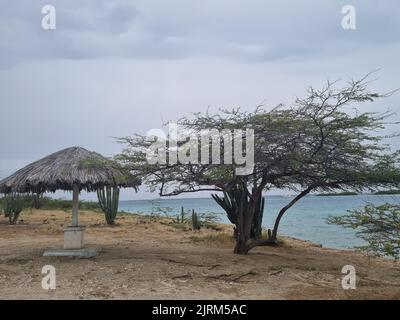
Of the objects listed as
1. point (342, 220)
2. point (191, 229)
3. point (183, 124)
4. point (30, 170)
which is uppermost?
point (183, 124)

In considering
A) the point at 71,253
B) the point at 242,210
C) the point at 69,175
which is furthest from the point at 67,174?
the point at 242,210

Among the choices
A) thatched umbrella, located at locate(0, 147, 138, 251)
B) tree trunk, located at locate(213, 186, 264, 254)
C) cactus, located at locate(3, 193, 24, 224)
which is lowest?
cactus, located at locate(3, 193, 24, 224)

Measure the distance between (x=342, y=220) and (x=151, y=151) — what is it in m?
4.04

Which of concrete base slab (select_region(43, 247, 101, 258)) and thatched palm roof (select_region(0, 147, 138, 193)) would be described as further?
thatched palm roof (select_region(0, 147, 138, 193))

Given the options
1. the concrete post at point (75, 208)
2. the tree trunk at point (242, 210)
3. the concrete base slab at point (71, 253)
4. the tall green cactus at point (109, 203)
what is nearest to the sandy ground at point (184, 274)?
the concrete base slab at point (71, 253)

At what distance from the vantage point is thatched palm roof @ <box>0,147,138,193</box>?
29.4ft

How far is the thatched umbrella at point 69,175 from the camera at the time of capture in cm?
897

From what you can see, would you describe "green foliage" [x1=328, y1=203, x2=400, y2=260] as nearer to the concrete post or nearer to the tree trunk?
the tree trunk

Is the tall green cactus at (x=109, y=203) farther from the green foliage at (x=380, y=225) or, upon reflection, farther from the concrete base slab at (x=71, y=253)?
the green foliage at (x=380, y=225)

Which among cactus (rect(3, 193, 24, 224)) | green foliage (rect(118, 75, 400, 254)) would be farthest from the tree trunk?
cactus (rect(3, 193, 24, 224))

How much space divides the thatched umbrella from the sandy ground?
148 cm
